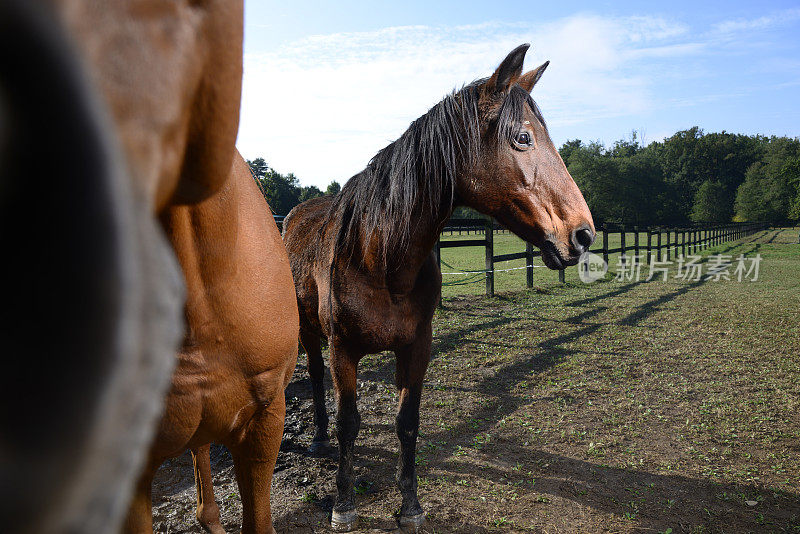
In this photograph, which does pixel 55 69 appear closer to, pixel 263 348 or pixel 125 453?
pixel 125 453

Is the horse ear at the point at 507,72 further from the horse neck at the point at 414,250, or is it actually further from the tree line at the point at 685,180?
the tree line at the point at 685,180

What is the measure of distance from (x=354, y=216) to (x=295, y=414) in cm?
238

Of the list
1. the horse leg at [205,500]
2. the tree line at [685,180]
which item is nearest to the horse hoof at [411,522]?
Result: the horse leg at [205,500]

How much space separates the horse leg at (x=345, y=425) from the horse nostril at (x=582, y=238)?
4.38 ft

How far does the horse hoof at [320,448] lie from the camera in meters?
3.67

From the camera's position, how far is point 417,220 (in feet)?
8.40

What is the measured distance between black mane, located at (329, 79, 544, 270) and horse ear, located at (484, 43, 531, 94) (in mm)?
50

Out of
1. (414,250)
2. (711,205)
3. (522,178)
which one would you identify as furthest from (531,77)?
(711,205)

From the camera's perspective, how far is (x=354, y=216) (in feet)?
9.07

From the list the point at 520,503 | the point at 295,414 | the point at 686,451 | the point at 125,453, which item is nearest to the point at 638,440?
the point at 686,451

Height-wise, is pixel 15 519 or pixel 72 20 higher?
pixel 72 20

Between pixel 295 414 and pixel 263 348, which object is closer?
pixel 263 348

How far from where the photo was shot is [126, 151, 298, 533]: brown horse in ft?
3.71

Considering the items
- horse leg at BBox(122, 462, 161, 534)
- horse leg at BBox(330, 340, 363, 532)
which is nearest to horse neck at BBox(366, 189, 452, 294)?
horse leg at BBox(330, 340, 363, 532)
